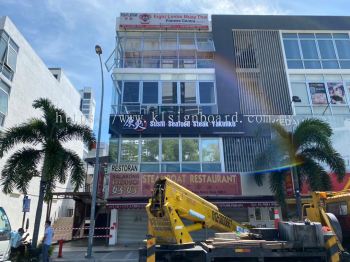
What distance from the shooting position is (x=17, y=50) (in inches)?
966

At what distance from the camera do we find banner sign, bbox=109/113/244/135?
20.4 meters

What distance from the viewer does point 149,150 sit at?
799 inches

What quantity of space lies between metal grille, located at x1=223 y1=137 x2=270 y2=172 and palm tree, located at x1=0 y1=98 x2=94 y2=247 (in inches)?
357

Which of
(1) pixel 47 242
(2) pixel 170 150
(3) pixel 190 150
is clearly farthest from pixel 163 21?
(1) pixel 47 242

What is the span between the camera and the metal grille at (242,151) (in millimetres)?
19984

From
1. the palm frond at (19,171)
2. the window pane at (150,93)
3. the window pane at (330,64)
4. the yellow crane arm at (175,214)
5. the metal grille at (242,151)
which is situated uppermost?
the window pane at (330,64)

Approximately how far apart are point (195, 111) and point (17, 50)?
15247 mm

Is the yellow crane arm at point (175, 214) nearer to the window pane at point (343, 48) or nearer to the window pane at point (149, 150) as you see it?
the window pane at point (149, 150)

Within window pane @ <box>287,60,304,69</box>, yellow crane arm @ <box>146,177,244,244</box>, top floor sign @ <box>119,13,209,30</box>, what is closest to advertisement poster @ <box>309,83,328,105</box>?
window pane @ <box>287,60,304,69</box>

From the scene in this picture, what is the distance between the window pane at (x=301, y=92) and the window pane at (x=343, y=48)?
4211mm

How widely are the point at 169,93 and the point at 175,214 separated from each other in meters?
14.3

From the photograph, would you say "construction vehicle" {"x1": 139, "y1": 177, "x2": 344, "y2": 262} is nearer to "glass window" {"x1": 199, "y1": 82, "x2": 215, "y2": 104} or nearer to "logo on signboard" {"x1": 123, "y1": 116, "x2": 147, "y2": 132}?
"logo on signboard" {"x1": 123, "y1": 116, "x2": 147, "y2": 132}

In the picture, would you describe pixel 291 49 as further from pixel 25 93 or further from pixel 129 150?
pixel 25 93

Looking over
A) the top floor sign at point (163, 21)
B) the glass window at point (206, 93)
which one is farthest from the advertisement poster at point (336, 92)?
the top floor sign at point (163, 21)
